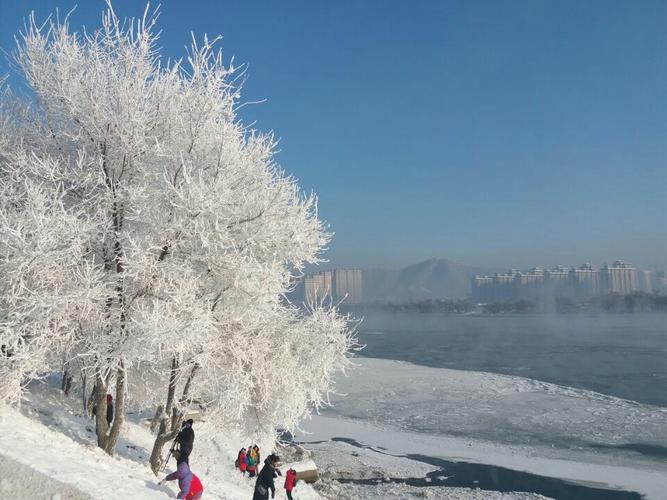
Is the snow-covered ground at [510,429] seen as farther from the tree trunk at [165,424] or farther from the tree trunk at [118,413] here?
the tree trunk at [118,413]

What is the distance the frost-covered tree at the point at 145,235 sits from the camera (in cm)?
942

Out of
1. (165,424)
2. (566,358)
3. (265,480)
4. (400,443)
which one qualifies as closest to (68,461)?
(165,424)

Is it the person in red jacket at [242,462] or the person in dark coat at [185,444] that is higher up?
the person in dark coat at [185,444]

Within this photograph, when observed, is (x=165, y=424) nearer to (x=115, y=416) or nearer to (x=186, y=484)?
(x=115, y=416)

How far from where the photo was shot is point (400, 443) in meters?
24.3

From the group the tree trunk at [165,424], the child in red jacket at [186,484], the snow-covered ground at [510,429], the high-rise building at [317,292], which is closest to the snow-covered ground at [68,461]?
the child in red jacket at [186,484]

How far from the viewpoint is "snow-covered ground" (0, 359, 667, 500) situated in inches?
340

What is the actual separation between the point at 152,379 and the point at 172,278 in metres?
4.87

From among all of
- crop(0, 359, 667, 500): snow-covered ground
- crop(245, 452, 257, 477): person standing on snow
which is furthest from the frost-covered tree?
crop(245, 452, 257, 477): person standing on snow

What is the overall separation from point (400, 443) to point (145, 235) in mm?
17553

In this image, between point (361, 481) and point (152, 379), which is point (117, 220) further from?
point (361, 481)

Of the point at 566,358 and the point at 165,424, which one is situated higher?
the point at 165,424

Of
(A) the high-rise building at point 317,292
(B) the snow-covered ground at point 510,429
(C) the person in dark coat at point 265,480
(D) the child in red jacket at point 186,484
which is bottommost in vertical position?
(B) the snow-covered ground at point 510,429

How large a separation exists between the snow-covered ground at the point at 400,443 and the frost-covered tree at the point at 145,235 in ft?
5.27
